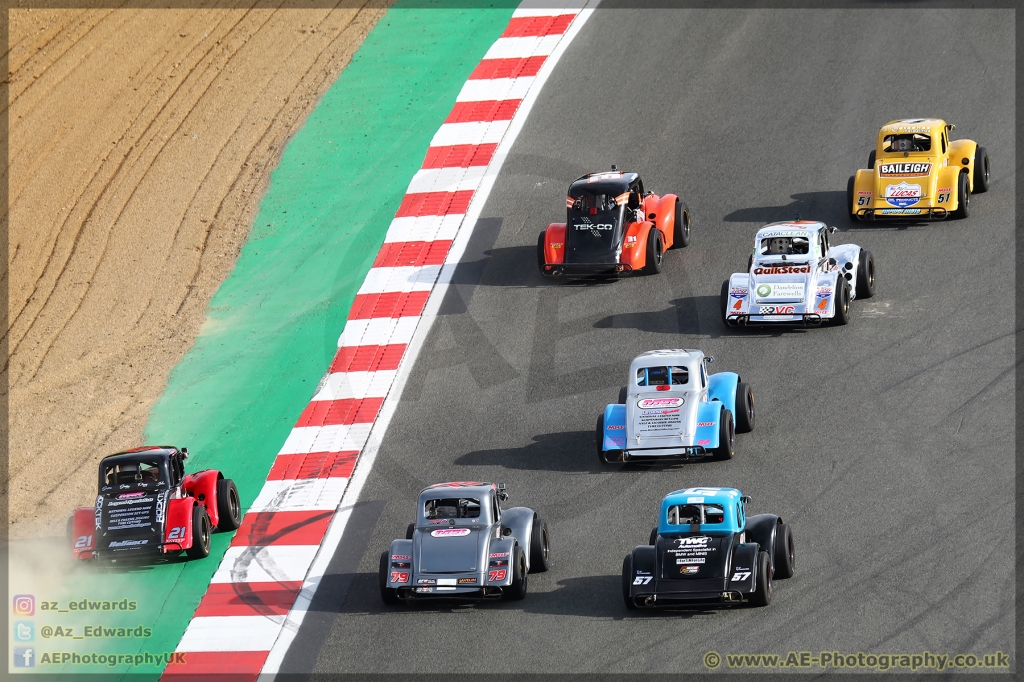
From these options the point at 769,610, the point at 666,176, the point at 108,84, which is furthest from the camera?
the point at 108,84

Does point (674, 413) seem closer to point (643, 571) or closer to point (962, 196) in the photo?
point (643, 571)

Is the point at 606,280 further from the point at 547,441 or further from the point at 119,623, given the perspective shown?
the point at 119,623

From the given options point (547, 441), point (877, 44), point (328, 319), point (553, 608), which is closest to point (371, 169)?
point (328, 319)

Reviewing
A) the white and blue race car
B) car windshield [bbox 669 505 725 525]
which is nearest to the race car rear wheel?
the white and blue race car

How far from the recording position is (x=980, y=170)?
81.7ft

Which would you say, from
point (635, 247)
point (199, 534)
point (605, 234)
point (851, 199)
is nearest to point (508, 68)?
point (605, 234)

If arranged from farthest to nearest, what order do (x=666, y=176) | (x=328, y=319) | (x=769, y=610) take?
(x=666, y=176)
(x=328, y=319)
(x=769, y=610)

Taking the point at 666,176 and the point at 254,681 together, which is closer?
the point at 254,681

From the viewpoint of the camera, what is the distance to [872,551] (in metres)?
16.6

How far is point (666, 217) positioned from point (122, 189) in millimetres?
10146

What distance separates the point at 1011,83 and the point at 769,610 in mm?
16930

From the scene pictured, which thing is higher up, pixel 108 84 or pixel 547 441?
pixel 108 84

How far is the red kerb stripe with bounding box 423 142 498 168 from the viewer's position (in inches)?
1077

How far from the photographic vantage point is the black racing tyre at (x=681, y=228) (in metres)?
24.4
